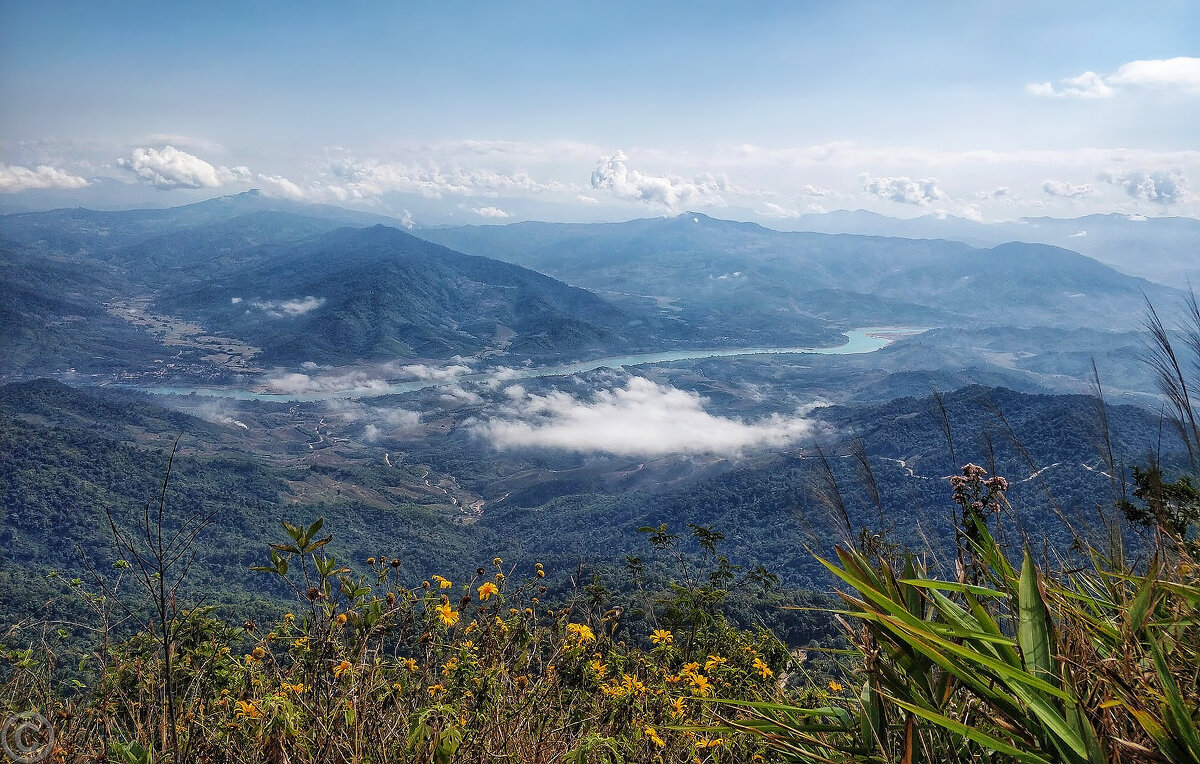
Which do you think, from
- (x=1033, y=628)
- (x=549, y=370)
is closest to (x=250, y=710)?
(x=1033, y=628)

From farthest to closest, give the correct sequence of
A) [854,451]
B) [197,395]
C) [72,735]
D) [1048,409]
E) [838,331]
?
[838,331] → [197,395] → [1048,409] → [854,451] → [72,735]

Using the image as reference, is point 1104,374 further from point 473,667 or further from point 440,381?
point 473,667

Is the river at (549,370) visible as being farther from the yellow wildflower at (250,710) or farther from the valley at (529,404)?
the yellow wildflower at (250,710)

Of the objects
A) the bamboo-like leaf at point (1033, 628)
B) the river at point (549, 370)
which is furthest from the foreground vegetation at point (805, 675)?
the river at point (549, 370)

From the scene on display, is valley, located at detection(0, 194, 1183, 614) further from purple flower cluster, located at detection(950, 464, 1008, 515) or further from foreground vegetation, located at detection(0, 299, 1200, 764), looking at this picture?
foreground vegetation, located at detection(0, 299, 1200, 764)

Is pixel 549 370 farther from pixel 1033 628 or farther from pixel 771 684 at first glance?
pixel 1033 628

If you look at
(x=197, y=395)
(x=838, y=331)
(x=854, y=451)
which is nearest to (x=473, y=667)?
(x=854, y=451)

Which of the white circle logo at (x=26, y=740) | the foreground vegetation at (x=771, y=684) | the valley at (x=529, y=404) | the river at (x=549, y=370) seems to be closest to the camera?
the foreground vegetation at (x=771, y=684)

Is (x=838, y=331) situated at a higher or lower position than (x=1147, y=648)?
lower
